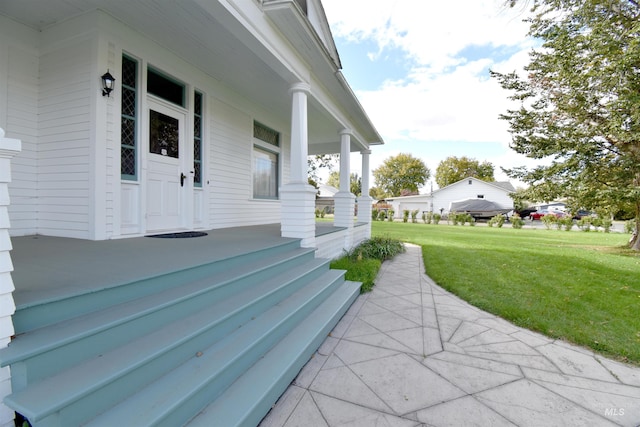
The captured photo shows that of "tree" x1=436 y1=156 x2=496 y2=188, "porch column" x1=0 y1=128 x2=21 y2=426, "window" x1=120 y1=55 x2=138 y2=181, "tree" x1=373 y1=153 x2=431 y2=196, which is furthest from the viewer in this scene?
"tree" x1=373 y1=153 x2=431 y2=196

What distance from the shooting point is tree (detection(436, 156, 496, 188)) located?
38625 millimetres

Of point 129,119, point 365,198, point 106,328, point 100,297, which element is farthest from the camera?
point 365,198

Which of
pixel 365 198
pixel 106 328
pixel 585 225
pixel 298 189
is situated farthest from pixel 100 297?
pixel 585 225

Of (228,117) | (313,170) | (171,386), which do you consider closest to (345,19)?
(228,117)

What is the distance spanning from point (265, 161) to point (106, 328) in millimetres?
5773

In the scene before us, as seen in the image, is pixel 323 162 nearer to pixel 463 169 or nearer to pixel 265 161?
pixel 265 161

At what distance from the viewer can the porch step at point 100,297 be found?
130 cm

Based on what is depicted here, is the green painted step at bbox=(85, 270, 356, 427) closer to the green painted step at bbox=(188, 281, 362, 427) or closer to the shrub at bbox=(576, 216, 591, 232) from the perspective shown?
the green painted step at bbox=(188, 281, 362, 427)

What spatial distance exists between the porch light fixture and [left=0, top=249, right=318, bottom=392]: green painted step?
2697 mm

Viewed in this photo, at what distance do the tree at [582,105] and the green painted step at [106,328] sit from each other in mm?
8581

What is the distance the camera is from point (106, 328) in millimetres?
1355

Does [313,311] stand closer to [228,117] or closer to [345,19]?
[228,117]

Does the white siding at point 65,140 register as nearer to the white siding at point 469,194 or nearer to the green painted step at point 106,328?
the green painted step at point 106,328

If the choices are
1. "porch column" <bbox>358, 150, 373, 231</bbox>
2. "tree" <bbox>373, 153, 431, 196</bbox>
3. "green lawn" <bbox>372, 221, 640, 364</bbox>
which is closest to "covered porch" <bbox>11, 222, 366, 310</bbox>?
"green lawn" <bbox>372, 221, 640, 364</bbox>
